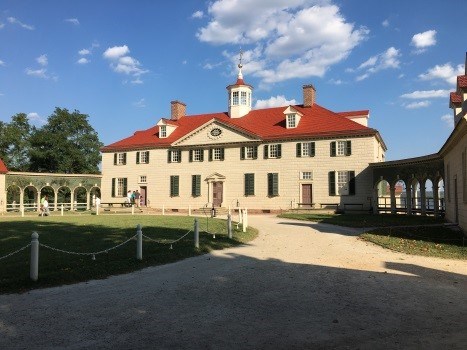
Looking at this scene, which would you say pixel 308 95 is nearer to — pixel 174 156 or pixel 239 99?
pixel 239 99

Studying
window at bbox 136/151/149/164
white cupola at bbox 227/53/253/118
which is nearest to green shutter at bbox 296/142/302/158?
white cupola at bbox 227/53/253/118

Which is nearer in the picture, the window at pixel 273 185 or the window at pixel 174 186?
the window at pixel 273 185

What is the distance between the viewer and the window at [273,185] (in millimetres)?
36500

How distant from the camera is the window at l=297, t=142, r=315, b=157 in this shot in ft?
116

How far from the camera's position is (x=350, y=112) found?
3719 cm

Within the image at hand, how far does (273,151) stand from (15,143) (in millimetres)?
44280

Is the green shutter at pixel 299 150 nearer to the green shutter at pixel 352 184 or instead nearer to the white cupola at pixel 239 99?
the green shutter at pixel 352 184

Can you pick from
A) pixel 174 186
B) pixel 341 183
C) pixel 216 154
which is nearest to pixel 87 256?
pixel 341 183

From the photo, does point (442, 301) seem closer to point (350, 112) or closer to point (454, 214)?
point (454, 214)

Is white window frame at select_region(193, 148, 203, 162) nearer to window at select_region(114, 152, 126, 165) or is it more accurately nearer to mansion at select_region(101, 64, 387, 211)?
mansion at select_region(101, 64, 387, 211)

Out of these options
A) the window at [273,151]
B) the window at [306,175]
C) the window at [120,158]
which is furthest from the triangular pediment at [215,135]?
the window at [120,158]

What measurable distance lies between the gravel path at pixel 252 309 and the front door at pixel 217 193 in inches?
1103

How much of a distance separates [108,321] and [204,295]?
1.98 meters

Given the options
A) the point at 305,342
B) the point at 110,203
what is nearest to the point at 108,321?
the point at 305,342
